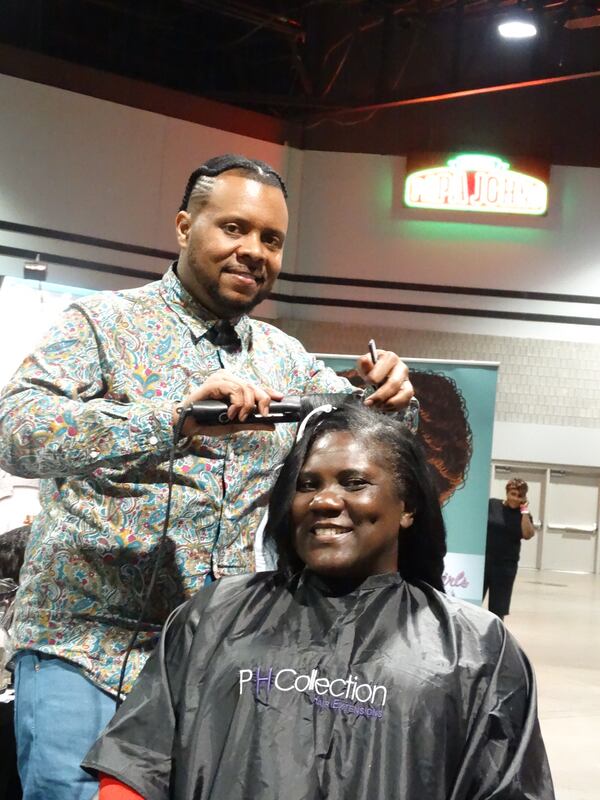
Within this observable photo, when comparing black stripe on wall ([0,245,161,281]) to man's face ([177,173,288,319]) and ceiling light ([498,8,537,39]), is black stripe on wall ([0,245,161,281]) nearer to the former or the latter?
ceiling light ([498,8,537,39])

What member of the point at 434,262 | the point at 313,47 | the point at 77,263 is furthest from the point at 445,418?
the point at 313,47

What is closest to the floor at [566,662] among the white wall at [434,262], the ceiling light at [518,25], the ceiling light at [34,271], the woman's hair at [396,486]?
the white wall at [434,262]

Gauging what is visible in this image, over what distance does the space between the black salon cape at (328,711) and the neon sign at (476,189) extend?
8.80 m

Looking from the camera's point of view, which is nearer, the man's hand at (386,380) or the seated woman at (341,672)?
the seated woman at (341,672)

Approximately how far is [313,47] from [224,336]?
29.3 ft

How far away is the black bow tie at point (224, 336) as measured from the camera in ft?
5.71

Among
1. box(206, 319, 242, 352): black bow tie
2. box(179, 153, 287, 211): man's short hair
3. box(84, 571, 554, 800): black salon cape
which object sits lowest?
box(84, 571, 554, 800): black salon cape

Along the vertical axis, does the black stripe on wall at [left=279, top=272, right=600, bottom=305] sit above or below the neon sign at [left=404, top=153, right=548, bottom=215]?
below

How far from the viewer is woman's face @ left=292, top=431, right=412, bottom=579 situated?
5.29ft

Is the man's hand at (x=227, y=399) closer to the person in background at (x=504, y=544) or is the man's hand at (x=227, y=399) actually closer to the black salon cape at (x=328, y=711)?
the black salon cape at (x=328, y=711)

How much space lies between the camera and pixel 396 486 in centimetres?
167

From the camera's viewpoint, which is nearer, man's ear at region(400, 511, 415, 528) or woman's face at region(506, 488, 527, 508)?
man's ear at region(400, 511, 415, 528)

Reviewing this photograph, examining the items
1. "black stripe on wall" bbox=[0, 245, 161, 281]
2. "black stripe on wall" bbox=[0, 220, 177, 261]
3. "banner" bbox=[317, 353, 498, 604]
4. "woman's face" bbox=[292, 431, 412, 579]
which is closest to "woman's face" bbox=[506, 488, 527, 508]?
"banner" bbox=[317, 353, 498, 604]

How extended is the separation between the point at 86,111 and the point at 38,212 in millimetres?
910
